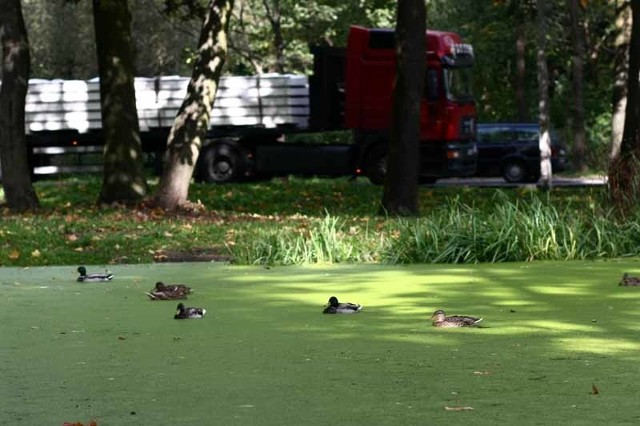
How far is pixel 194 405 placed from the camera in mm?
8016

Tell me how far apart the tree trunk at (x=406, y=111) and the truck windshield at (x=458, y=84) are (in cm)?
918

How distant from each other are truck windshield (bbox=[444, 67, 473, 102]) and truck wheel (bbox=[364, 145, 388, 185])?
1861 mm

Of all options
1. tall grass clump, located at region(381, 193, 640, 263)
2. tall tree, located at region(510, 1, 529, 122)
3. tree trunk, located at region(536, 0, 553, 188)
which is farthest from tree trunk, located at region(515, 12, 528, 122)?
tall grass clump, located at region(381, 193, 640, 263)

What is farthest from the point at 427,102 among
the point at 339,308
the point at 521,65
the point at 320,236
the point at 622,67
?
the point at 339,308

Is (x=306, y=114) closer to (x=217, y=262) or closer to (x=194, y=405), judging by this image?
(x=217, y=262)

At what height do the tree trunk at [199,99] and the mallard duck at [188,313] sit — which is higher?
the tree trunk at [199,99]

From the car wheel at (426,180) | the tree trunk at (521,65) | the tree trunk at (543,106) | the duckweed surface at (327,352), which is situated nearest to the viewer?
the duckweed surface at (327,352)

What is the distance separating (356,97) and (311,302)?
21.6 m

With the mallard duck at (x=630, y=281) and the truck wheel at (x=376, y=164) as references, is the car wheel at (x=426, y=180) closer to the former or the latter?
the truck wheel at (x=376, y=164)

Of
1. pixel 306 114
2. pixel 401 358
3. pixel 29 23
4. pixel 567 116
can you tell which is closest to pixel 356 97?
pixel 306 114

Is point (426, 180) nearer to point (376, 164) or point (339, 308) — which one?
point (376, 164)

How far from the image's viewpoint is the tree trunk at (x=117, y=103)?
83.5 feet

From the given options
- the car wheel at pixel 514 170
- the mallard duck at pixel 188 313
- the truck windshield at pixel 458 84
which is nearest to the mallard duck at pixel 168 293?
the mallard duck at pixel 188 313

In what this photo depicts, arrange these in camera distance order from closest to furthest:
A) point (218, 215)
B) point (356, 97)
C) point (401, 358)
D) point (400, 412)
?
point (400, 412) → point (401, 358) → point (218, 215) → point (356, 97)
